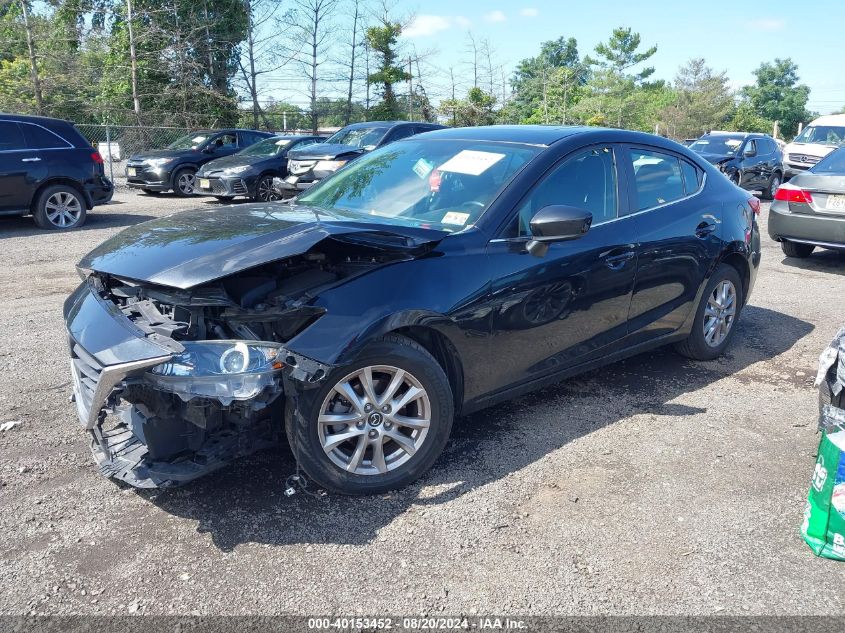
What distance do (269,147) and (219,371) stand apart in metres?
14.2

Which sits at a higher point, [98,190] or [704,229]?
[98,190]

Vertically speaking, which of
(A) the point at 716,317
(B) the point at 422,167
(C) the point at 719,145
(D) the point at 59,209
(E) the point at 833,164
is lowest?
(A) the point at 716,317

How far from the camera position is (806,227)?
921 cm

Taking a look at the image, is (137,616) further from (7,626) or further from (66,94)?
(66,94)

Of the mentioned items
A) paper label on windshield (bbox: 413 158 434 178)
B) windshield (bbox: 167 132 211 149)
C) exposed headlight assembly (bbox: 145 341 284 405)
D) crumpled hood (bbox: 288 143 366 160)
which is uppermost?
windshield (bbox: 167 132 211 149)

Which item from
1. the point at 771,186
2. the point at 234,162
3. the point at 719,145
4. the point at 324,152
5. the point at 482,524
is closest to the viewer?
the point at 482,524

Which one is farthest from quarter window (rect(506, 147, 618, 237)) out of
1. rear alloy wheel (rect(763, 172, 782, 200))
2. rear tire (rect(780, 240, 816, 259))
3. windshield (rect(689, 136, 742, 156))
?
rear alloy wheel (rect(763, 172, 782, 200))

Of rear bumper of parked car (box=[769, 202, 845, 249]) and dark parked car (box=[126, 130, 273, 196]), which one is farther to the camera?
dark parked car (box=[126, 130, 273, 196])

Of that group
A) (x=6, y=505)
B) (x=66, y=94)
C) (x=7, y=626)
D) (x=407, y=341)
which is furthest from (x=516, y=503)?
(x=66, y=94)

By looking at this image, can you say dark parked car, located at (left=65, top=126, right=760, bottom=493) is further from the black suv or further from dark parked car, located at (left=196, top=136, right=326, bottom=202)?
the black suv

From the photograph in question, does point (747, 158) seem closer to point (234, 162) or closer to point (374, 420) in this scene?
point (234, 162)

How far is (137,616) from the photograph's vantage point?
2645 mm

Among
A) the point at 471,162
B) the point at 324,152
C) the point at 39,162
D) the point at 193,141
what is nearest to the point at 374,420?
the point at 471,162

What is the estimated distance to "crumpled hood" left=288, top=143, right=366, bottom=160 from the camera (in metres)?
13.9
